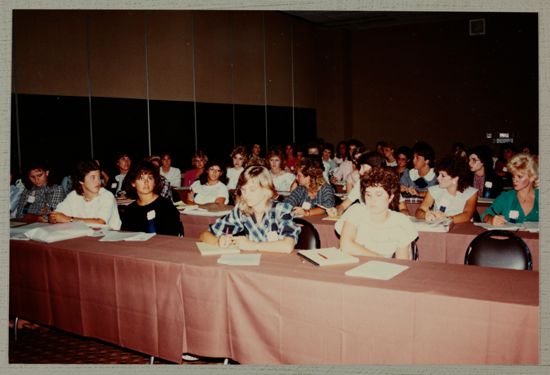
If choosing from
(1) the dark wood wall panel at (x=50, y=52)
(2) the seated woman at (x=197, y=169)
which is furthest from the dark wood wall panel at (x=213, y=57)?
(1) the dark wood wall panel at (x=50, y=52)

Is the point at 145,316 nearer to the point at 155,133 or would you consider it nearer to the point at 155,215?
the point at 155,215

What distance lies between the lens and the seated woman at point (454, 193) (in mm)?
4223

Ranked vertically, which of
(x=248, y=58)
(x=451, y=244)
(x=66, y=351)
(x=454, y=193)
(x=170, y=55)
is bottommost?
(x=66, y=351)

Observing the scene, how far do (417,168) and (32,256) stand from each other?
475 cm

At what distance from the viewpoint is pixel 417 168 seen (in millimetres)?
6297

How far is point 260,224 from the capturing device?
3.22 metres

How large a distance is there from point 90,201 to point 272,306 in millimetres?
2613

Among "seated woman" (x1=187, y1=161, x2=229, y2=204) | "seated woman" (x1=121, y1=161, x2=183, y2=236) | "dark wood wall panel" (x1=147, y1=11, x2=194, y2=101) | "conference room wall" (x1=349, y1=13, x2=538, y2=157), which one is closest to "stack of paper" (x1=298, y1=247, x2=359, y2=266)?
"seated woman" (x1=121, y1=161, x2=183, y2=236)

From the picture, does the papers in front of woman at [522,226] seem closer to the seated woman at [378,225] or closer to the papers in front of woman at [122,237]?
the seated woman at [378,225]

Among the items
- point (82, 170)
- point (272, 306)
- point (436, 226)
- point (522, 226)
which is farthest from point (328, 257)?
point (82, 170)

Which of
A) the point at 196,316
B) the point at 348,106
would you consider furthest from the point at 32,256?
the point at 348,106

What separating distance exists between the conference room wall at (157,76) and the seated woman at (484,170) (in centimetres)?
494

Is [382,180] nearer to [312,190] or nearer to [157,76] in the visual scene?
[312,190]

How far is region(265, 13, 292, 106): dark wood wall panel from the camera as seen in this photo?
1092 cm
